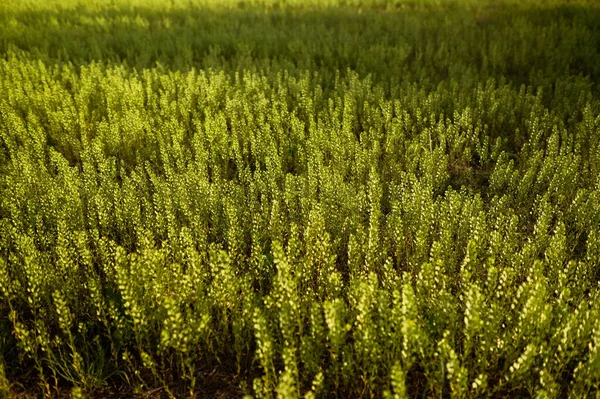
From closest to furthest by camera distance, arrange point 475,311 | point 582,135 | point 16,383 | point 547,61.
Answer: point 475,311 → point 16,383 → point 582,135 → point 547,61

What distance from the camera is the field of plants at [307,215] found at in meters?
2.84

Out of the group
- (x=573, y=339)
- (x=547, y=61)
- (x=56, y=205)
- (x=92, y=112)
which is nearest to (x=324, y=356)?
(x=573, y=339)

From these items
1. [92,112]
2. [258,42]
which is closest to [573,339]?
[92,112]

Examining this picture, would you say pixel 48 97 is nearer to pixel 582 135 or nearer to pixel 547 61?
pixel 582 135

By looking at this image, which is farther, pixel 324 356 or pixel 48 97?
pixel 48 97

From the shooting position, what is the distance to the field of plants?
284 centimetres

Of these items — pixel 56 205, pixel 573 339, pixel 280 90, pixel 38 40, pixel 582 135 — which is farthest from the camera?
pixel 38 40

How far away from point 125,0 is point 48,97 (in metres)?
9.26

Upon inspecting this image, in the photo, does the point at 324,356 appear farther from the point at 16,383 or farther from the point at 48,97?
the point at 48,97

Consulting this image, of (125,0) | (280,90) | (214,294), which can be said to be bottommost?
(214,294)

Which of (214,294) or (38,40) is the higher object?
(38,40)

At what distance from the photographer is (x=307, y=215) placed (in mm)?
4434

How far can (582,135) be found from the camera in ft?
18.5

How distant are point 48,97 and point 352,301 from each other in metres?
5.91
